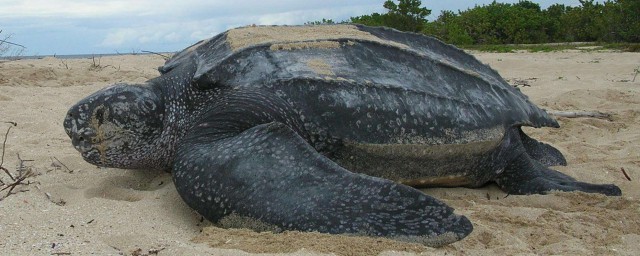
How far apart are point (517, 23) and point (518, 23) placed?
0.03 m


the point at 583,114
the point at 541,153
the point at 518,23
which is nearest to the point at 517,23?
the point at 518,23

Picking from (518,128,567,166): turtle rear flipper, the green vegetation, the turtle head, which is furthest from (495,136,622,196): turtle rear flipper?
the green vegetation

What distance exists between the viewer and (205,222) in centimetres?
175

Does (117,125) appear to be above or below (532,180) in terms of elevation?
above

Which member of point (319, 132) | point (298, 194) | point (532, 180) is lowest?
point (532, 180)

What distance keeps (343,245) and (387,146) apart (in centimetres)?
64

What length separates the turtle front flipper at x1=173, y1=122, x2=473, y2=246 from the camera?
151 cm

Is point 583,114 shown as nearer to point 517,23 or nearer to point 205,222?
point 205,222

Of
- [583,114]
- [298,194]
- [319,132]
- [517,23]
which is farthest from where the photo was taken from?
[517,23]

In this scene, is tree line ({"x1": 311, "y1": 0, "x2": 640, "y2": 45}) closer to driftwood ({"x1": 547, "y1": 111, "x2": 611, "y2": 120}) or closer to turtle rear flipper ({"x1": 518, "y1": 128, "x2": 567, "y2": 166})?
driftwood ({"x1": 547, "y1": 111, "x2": 611, "y2": 120})

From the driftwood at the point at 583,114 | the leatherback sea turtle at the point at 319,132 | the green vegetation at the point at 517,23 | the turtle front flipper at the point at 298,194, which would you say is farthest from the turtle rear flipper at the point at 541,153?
the green vegetation at the point at 517,23

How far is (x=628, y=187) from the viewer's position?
2334mm

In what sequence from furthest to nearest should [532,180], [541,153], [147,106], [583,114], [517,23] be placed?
[517,23]
[583,114]
[541,153]
[532,180]
[147,106]

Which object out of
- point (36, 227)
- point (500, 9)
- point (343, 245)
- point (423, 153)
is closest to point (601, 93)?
point (423, 153)
